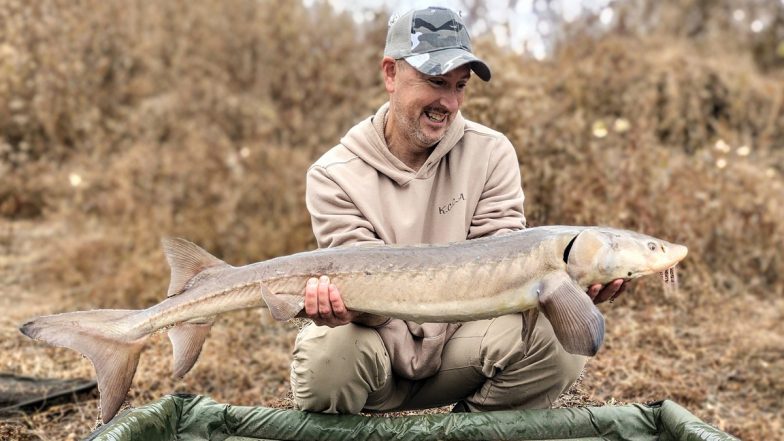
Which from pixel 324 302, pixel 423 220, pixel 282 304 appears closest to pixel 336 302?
pixel 324 302

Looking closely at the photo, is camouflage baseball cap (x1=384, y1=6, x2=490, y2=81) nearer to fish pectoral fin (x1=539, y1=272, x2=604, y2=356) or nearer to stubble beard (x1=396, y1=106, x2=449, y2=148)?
stubble beard (x1=396, y1=106, x2=449, y2=148)

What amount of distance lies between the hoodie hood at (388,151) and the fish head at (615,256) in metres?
0.72

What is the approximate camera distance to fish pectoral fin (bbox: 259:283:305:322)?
2.36 m

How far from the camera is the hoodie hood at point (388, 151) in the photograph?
2875mm

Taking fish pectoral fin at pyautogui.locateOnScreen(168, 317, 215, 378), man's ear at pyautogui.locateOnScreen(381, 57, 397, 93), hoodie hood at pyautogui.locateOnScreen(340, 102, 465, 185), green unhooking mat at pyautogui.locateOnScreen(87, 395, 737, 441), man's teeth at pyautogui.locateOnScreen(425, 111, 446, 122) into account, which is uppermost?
man's ear at pyautogui.locateOnScreen(381, 57, 397, 93)

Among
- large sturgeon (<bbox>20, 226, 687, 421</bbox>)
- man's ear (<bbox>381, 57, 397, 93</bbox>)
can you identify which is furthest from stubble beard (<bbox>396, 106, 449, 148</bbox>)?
large sturgeon (<bbox>20, 226, 687, 421</bbox>)

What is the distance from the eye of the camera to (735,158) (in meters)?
6.63

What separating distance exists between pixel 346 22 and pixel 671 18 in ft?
13.1

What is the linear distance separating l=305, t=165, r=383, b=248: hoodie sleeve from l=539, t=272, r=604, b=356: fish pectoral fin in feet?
2.16

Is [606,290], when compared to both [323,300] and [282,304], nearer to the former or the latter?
[323,300]

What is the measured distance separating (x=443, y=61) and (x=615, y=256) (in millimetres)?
867

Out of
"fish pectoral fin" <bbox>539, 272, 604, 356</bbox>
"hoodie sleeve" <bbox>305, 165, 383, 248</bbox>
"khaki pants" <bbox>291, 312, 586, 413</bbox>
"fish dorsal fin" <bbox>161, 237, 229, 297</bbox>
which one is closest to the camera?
"fish pectoral fin" <bbox>539, 272, 604, 356</bbox>

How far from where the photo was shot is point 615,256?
235 cm

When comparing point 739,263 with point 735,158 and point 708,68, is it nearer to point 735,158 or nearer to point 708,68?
point 735,158
